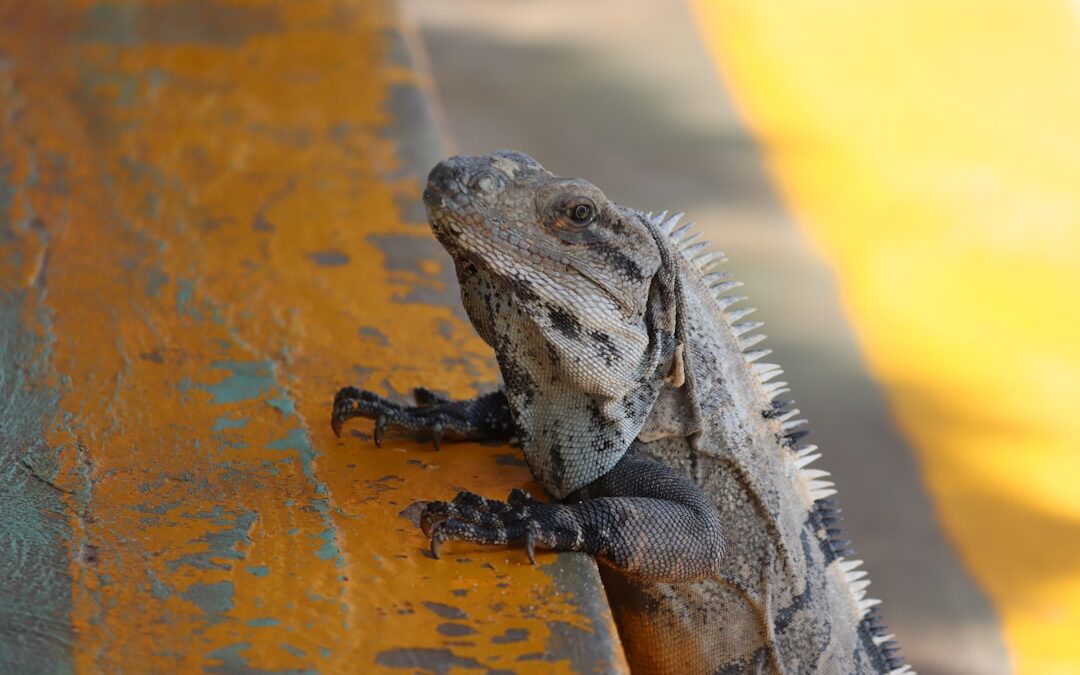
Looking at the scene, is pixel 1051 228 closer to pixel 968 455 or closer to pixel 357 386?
pixel 968 455

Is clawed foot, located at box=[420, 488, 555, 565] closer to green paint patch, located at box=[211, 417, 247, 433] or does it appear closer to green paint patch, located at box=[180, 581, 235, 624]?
green paint patch, located at box=[180, 581, 235, 624]

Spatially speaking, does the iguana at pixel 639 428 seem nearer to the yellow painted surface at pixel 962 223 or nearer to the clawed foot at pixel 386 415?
the clawed foot at pixel 386 415

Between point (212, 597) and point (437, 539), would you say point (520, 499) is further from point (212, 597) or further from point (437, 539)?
point (212, 597)

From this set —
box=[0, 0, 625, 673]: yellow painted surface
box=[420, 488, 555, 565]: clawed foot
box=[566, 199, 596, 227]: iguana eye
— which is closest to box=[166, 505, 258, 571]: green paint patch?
box=[0, 0, 625, 673]: yellow painted surface

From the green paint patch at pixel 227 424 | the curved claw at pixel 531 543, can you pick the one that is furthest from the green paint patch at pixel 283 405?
→ the curved claw at pixel 531 543

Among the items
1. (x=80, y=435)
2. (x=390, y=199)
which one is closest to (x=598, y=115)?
(x=390, y=199)

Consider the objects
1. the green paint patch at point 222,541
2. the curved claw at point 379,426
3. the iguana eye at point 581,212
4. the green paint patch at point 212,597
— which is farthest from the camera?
the curved claw at point 379,426

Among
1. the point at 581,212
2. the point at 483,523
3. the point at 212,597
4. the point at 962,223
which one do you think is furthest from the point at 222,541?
the point at 962,223
